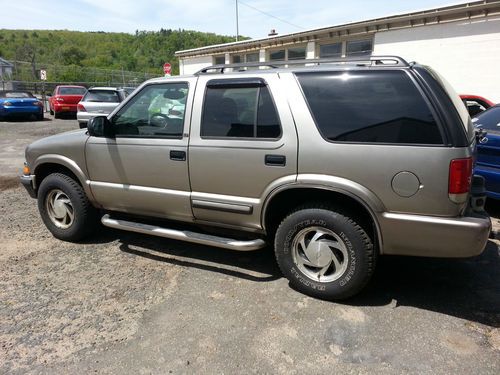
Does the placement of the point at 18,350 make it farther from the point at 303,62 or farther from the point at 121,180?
the point at 303,62

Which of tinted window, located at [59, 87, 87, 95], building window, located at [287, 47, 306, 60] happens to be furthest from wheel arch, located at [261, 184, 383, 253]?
tinted window, located at [59, 87, 87, 95]

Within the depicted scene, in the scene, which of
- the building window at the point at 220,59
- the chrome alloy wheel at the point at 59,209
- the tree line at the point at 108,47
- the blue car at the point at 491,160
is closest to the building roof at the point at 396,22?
the building window at the point at 220,59

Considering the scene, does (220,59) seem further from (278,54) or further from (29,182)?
(29,182)

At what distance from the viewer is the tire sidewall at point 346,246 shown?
124 inches

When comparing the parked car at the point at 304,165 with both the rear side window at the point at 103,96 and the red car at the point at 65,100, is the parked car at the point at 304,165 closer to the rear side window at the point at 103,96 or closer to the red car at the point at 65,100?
the rear side window at the point at 103,96

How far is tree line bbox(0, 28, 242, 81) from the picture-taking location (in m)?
75.6

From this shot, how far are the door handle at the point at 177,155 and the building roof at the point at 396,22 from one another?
10039 millimetres

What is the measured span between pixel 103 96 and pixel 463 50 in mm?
11331

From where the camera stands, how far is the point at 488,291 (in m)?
3.47

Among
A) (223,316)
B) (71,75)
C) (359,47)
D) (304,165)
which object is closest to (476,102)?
(304,165)

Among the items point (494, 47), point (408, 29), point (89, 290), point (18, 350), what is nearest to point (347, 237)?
point (89, 290)

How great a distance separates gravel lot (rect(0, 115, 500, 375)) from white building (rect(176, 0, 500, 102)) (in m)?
8.26

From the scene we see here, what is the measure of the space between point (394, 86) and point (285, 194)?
116cm

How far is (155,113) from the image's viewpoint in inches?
158
